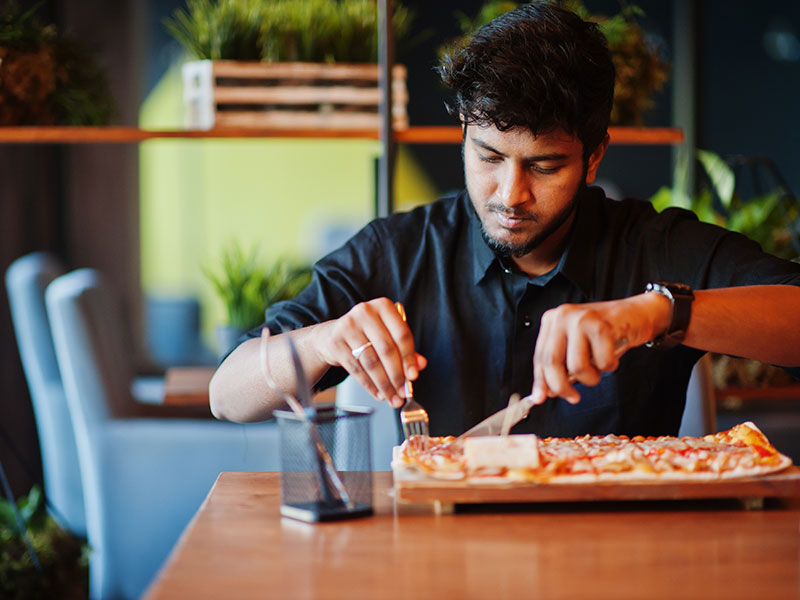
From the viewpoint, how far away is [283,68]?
2.59 m

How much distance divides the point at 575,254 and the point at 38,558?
1.76 meters

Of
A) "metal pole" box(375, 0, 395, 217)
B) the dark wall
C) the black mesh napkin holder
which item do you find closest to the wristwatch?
the black mesh napkin holder

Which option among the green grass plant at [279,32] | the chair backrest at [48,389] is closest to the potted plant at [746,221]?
the green grass plant at [279,32]

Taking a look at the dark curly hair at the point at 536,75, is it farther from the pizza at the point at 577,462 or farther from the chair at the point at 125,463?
the chair at the point at 125,463

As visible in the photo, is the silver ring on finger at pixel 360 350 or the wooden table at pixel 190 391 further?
the wooden table at pixel 190 391

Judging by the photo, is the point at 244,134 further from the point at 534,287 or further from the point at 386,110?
the point at 534,287

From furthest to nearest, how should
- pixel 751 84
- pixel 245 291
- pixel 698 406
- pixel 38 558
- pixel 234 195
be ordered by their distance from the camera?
pixel 751 84 < pixel 234 195 < pixel 245 291 < pixel 38 558 < pixel 698 406

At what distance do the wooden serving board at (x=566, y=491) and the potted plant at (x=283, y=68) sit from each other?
5.08 ft

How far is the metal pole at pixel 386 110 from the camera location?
2348mm

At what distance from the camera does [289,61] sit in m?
2.63

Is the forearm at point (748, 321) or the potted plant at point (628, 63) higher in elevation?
the potted plant at point (628, 63)

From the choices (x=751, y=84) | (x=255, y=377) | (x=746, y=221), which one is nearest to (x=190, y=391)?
(x=255, y=377)

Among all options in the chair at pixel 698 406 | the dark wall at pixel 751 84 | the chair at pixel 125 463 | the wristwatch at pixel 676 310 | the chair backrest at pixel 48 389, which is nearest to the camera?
the wristwatch at pixel 676 310

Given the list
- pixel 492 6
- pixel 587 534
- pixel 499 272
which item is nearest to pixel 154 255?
pixel 492 6
